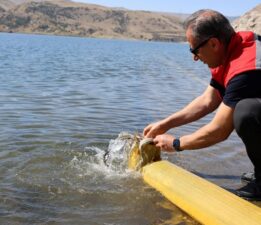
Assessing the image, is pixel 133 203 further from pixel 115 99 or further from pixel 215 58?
pixel 115 99

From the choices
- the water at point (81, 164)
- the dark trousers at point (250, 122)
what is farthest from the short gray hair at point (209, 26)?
the water at point (81, 164)

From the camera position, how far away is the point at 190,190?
181 inches

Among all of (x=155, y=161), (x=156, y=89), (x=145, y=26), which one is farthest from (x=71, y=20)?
(x=155, y=161)

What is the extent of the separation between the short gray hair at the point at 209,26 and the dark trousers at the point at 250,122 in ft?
1.89

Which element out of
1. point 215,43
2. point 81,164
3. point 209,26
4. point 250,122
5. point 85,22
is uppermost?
point 209,26

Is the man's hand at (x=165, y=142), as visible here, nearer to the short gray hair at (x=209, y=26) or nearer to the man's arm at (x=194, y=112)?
the man's arm at (x=194, y=112)

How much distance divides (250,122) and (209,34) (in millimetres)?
834

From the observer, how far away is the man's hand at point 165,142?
4895mm

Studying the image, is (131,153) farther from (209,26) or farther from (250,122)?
(209,26)

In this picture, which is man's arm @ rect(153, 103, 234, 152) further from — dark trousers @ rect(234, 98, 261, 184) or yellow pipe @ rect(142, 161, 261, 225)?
yellow pipe @ rect(142, 161, 261, 225)

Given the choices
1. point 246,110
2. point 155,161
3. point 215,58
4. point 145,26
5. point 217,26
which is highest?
point 217,26

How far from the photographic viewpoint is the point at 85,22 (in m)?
169

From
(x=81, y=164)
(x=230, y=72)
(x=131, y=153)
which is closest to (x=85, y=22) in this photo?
(x=81, y=164)

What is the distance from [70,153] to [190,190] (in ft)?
8.42
